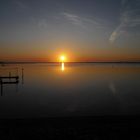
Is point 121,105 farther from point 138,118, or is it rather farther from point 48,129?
point 48,129

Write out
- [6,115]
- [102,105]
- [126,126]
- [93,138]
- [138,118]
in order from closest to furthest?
1. [93,138]
2. [126,126]
3. [138,118]
4. [6,115]
5. [102,105]

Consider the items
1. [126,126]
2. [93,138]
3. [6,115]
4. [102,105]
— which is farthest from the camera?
[102,105]

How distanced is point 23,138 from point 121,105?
1623 cm

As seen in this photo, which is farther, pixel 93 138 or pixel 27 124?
pixel 27 124

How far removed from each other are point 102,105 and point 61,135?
45.2ft

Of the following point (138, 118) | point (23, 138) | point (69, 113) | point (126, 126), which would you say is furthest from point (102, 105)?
point (23, 138)

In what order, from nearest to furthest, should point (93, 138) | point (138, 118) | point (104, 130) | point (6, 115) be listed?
point (93, 138)
point (104, 130)
point (138, 118)
point (6, 115)

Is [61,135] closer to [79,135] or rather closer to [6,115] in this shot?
[79,135]

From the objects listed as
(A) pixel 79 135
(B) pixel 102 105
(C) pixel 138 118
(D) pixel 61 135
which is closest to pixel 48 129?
(D) pixel 61 135

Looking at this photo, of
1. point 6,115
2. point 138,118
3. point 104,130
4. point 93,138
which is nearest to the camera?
point 93,138

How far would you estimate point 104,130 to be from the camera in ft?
42.9

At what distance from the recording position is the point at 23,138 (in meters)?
11.8

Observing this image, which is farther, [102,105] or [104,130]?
[102,105]

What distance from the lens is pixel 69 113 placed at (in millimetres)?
21391
